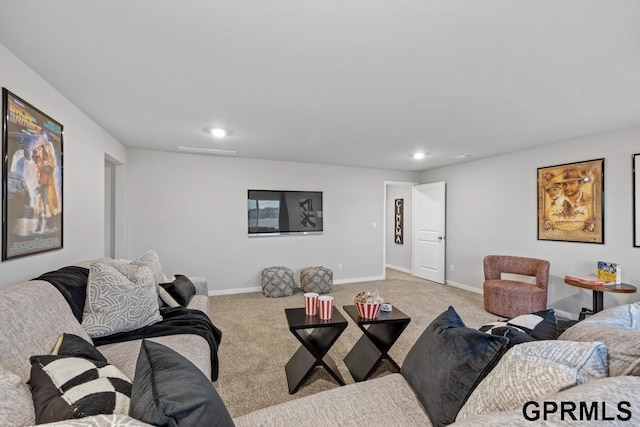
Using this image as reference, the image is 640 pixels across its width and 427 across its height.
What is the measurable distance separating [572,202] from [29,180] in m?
5.45

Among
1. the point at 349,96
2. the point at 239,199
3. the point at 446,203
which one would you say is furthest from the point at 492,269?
the point at 239,199

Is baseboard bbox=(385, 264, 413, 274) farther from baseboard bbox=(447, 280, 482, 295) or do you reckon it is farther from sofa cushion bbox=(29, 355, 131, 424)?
sofa cushion bbox=(29, 355, 131, 424)

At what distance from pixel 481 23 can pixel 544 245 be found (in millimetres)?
3738

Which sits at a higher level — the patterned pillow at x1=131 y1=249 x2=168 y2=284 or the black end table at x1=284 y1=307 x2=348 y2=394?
the patterned pillow at x1=131 y1=249 x2=168 y2=284

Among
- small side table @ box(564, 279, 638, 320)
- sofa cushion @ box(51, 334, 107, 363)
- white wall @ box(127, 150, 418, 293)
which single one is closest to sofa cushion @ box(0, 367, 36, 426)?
sofa cushion @ box(51, 334, 107, 363)

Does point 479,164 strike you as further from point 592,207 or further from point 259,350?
point 259,350

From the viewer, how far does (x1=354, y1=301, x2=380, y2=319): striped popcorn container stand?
2.21 m

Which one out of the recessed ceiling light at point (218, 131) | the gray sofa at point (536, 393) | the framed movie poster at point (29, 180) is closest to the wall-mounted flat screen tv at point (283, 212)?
the recessed ceiling light at point (218, 131)

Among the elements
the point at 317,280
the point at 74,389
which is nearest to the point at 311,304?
the point at 74,389

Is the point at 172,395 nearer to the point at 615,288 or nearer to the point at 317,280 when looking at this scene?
the point at 615,288

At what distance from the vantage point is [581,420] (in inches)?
23.9

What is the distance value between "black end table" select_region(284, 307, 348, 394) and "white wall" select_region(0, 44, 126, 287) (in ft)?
5.93

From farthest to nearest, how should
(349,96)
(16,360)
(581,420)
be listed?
(349,96), (16,360), (581,420)

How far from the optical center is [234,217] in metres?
4.98
